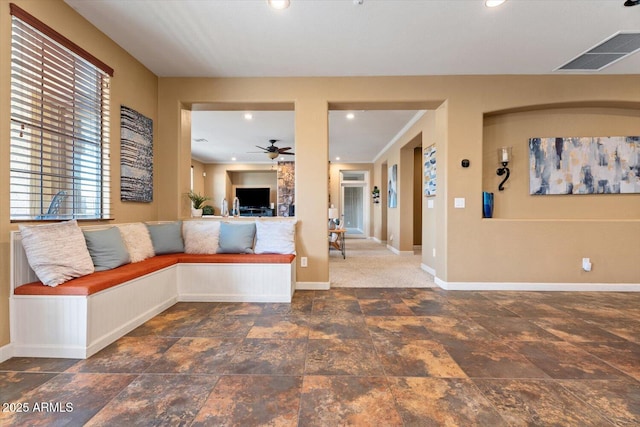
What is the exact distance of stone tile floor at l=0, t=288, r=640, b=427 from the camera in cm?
140

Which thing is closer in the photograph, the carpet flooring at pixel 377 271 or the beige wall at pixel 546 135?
the beige wall at pixel 546 135

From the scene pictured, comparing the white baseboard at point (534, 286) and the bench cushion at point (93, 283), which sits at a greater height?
the bench cushion at point (93, 283)

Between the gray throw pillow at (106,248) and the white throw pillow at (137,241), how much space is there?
0.53 feet

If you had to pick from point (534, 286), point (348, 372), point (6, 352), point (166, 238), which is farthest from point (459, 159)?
point (6, 352)

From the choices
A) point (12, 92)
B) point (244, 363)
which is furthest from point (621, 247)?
point (12, 92)

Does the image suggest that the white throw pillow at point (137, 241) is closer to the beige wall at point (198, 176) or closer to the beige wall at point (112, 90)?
the beige wall at point (112, 90)

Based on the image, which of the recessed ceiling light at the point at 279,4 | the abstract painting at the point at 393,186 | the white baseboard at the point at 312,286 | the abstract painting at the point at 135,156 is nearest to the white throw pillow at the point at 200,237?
the abstract painting at the point at 135,156

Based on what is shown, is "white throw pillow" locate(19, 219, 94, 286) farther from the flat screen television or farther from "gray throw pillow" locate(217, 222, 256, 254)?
the flat screen television

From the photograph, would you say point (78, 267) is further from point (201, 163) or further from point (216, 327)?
point (201, 163)

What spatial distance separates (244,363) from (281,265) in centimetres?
134

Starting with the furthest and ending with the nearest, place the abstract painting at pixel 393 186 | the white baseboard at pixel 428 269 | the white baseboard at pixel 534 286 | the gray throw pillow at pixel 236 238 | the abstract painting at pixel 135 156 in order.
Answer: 1. the abstract painting at pixel 393 186
2. the white baseboard at pixel 428 269
3. the white baseboard at pixel 534 286
4. the gray throw pillow at pixel 236 238
5. the abstract painting at pixel 135 156

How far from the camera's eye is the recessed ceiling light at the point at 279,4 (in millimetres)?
2291

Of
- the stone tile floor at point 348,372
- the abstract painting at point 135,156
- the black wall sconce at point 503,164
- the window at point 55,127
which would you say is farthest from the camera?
the black wall sconce at point 503,164

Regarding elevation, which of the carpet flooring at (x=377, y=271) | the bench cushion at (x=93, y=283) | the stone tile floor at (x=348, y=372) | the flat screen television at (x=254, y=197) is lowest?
the stone tile floor at (x=348, y=372)
